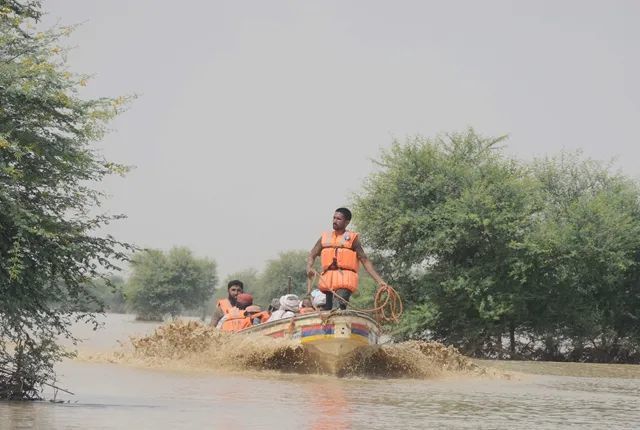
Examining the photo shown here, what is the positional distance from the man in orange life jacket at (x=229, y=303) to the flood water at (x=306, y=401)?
157cm

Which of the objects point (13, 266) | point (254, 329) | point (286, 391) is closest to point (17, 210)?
point (13, 266)

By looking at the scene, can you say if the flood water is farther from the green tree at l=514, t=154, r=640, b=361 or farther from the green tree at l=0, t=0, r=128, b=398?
the green tree at l=514, t=154, r=640, b=361

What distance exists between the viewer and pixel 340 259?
2106cm

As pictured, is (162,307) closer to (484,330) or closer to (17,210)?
(484,330)

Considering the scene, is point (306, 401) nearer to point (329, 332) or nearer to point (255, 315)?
point (329, 332)

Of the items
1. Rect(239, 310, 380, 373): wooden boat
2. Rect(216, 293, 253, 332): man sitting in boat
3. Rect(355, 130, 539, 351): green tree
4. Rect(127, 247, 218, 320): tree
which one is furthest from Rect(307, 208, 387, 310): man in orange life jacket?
Rect(127, 247, 218, 320): tree

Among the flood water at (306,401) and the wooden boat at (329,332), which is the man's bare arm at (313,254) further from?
the flood water at (306,401)

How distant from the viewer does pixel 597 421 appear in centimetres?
1468

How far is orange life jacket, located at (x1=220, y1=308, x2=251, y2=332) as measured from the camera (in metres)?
24.0

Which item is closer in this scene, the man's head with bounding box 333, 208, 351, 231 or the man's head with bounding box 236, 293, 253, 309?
the man's head with bounding box 333, 208, 351, 231

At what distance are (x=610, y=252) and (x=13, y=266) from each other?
91.7 feet

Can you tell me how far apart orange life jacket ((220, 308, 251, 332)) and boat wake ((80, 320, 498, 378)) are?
554 mm

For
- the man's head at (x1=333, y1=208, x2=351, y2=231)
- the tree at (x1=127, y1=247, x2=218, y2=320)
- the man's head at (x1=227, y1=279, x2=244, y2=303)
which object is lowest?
the man's head at (x1=227, y1=279, x2=244, y2=303)

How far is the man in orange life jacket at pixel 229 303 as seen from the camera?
2483 cm
